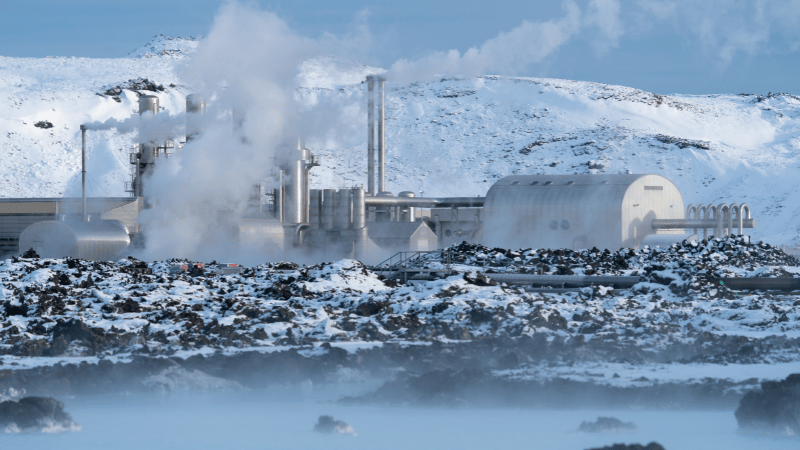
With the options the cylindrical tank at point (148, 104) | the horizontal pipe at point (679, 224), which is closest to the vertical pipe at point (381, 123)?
the cylindrical tank at point (148, 104)

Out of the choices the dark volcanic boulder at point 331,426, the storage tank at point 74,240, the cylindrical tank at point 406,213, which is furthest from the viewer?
the cylindrical tank at point 406,213

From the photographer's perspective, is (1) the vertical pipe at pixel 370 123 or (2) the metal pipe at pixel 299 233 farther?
(1) the vertical pipe at pixel 370 123

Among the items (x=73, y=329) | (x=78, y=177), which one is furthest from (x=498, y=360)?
(x=78, y=177)

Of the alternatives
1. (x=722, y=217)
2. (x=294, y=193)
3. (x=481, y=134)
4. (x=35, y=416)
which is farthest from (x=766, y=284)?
(x=481, y=134)

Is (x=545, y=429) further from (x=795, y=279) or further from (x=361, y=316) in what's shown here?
(x=795, y=279)

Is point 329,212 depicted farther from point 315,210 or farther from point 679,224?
point 679,224

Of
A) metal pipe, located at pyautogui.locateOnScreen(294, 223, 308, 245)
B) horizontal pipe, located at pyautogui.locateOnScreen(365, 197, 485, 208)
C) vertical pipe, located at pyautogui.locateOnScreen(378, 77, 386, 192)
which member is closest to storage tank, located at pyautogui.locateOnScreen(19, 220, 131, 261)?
metal pipe, located at pyautogui.locateOnScreen(294, 223, 308, 245)

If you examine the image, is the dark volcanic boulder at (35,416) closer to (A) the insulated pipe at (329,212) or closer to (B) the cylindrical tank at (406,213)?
(A) the insulated pipe at (329,212)
